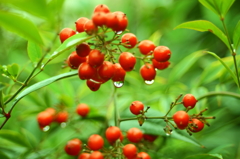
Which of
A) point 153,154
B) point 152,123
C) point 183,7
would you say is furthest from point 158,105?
point 183,7

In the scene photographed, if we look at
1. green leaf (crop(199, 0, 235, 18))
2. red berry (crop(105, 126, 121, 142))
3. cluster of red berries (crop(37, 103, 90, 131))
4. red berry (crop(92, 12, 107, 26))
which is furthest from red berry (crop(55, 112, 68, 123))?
green leaf (crop(199, 0, 235, 18))

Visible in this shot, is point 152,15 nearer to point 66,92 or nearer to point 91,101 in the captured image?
point 91,101

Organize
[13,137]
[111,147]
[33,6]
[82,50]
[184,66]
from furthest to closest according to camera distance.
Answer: [184,66] < [13,137] < [111,147] < [82,50] < [33,6]

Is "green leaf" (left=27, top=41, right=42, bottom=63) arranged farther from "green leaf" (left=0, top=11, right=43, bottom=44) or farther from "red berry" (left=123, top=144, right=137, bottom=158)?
"red berry" (left=123, top=144, right=137, bottom=158)

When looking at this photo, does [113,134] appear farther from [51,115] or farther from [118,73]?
[51,115]

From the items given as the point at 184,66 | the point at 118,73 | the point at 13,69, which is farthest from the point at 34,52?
the point at 184,66

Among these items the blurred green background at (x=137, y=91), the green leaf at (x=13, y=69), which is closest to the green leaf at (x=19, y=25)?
the blurred green background at (x=137, y=91)
